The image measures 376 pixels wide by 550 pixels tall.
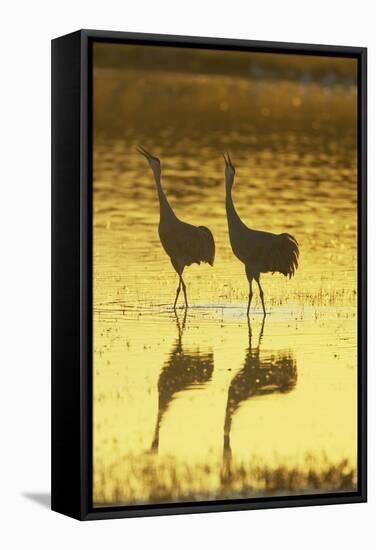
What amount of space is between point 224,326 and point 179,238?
54cm

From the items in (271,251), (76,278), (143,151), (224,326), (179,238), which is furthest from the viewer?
(271,251)

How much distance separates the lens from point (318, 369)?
9758 mm

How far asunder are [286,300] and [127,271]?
97 cm

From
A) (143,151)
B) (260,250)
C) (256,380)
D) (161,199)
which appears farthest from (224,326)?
(143,151)

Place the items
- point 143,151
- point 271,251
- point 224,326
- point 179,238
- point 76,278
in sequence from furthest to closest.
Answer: point 271,251 < point 224,326 < point 179,238 < point 143,151 < point 76,278

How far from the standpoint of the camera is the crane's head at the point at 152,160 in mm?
9312

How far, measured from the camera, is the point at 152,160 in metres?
9.34

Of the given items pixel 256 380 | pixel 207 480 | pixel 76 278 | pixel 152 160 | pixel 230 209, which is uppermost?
pixel 152 160

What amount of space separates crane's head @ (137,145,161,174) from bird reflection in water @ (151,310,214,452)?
0.78 meters

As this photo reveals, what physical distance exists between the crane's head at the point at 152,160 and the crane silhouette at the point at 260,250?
459 millimetres

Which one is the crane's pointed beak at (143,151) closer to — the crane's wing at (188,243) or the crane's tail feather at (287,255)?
the crane's wing at (188,243)

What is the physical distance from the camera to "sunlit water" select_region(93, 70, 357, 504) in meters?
9.23

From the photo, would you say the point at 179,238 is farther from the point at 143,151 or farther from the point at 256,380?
the point at 256,380

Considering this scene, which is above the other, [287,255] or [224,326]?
[287,255]
